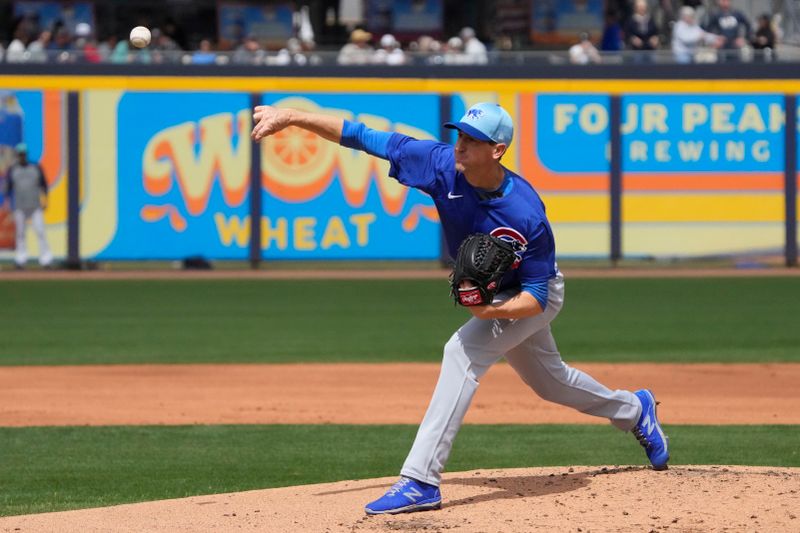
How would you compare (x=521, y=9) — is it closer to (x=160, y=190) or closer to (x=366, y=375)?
(x=160, y=190)

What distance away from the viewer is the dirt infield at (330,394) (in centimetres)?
994

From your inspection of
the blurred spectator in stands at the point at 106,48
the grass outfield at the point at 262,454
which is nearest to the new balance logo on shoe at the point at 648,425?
the grass outfield at the point at 262,454

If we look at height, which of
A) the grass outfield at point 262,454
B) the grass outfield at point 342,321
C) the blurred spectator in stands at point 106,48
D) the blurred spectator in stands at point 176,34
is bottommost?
the grass outfield at point 342,321

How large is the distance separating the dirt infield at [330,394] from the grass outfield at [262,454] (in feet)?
1.55

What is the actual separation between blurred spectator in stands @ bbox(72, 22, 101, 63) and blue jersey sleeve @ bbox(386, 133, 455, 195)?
17.9 m

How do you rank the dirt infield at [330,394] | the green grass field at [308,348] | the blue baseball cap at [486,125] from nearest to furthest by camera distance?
the blue baseball cap at [486,125] → the green grass field at [308,348] → the dirt infield at [330,394]

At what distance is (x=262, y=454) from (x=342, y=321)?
7.75 metres

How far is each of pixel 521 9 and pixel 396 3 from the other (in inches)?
93.3

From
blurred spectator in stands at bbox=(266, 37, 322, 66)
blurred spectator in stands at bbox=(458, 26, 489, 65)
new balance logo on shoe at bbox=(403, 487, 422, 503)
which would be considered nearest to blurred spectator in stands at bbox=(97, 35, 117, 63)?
blurred spectator in stands at bbox=(266, 37, 322, 66)

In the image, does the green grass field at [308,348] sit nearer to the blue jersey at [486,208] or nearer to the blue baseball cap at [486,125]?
the blue jersey at [486,208]

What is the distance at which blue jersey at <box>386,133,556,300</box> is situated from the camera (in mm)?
5855

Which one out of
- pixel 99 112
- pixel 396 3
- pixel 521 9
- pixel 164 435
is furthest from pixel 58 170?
pixel 164 435

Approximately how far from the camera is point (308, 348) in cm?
1392

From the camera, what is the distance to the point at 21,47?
2359cm
